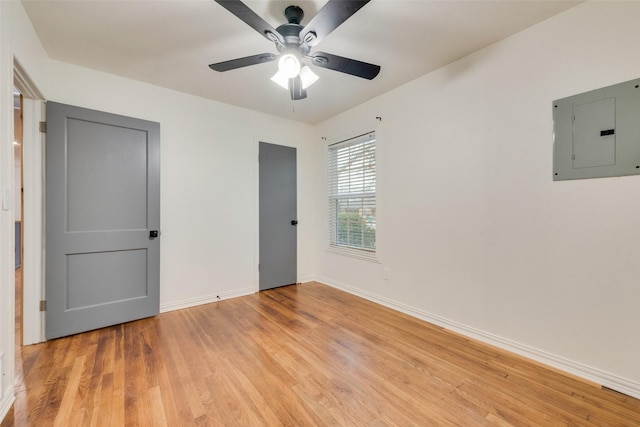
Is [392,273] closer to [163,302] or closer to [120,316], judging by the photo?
[163,302]

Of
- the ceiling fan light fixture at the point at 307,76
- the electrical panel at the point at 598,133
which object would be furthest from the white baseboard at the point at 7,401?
the electrical panel at the point at 598,133

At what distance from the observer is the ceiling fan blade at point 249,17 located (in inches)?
50.8

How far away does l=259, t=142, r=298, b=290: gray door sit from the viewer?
3.68 meters

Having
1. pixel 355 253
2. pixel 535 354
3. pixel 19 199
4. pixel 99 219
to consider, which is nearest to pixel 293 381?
pixel 535 354

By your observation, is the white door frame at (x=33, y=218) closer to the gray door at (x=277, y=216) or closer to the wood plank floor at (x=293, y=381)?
the wood plank floor at (x=293, y=381)

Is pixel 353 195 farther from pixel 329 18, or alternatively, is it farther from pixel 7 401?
pixel 7 401

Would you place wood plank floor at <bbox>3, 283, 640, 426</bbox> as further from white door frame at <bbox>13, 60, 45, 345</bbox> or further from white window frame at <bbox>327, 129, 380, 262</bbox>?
white window frame at <bbox>327, 129, 380, 262</bbox>

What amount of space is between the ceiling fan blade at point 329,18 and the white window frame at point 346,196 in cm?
177

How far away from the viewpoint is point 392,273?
9.94 ft

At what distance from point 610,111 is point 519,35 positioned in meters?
0.87

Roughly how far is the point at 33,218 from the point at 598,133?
432 centimetres

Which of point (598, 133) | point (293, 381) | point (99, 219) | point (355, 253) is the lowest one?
point (293, 381)

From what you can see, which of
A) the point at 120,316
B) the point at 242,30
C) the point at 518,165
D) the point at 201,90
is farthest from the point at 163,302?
the point at 518,165

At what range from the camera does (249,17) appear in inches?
55.8
